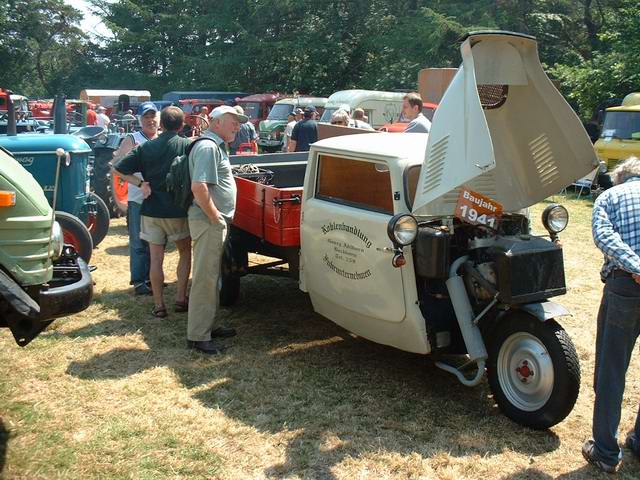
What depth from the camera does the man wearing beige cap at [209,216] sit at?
488 centimetres

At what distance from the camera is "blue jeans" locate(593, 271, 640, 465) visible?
3.38 m

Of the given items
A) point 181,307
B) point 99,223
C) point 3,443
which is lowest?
point 3,443

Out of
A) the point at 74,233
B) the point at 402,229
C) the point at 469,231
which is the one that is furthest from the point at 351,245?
the point at 74,233

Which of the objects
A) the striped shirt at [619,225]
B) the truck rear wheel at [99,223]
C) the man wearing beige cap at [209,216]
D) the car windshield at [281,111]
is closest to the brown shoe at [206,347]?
the man wearing beige cap at [209,216]

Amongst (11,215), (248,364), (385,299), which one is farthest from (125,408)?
(385,299)

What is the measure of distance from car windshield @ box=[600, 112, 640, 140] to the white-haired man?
11468 millimetres

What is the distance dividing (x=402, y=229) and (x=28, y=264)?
211 centimetres

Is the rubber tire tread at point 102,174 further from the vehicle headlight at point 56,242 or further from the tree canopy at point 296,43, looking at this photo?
the tree canopy at point 296,43

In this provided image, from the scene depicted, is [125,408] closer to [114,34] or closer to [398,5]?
[398,5]

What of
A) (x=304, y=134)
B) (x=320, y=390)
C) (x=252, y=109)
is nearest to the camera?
(x=320, y=390)

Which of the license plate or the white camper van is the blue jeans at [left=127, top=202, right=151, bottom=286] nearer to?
the license plate

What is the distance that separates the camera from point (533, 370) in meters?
3.89

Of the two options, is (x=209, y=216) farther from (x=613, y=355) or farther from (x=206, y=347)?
(x=613, y=355)

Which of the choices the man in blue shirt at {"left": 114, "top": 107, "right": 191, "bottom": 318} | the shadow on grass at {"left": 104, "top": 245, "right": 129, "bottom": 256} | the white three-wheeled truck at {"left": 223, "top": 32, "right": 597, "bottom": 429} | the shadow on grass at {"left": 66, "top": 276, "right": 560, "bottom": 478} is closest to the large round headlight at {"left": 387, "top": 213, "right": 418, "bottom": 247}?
the white three-wheeled truck at {"left": 223, "top": 32, "right": 597, "bottom": 429}
